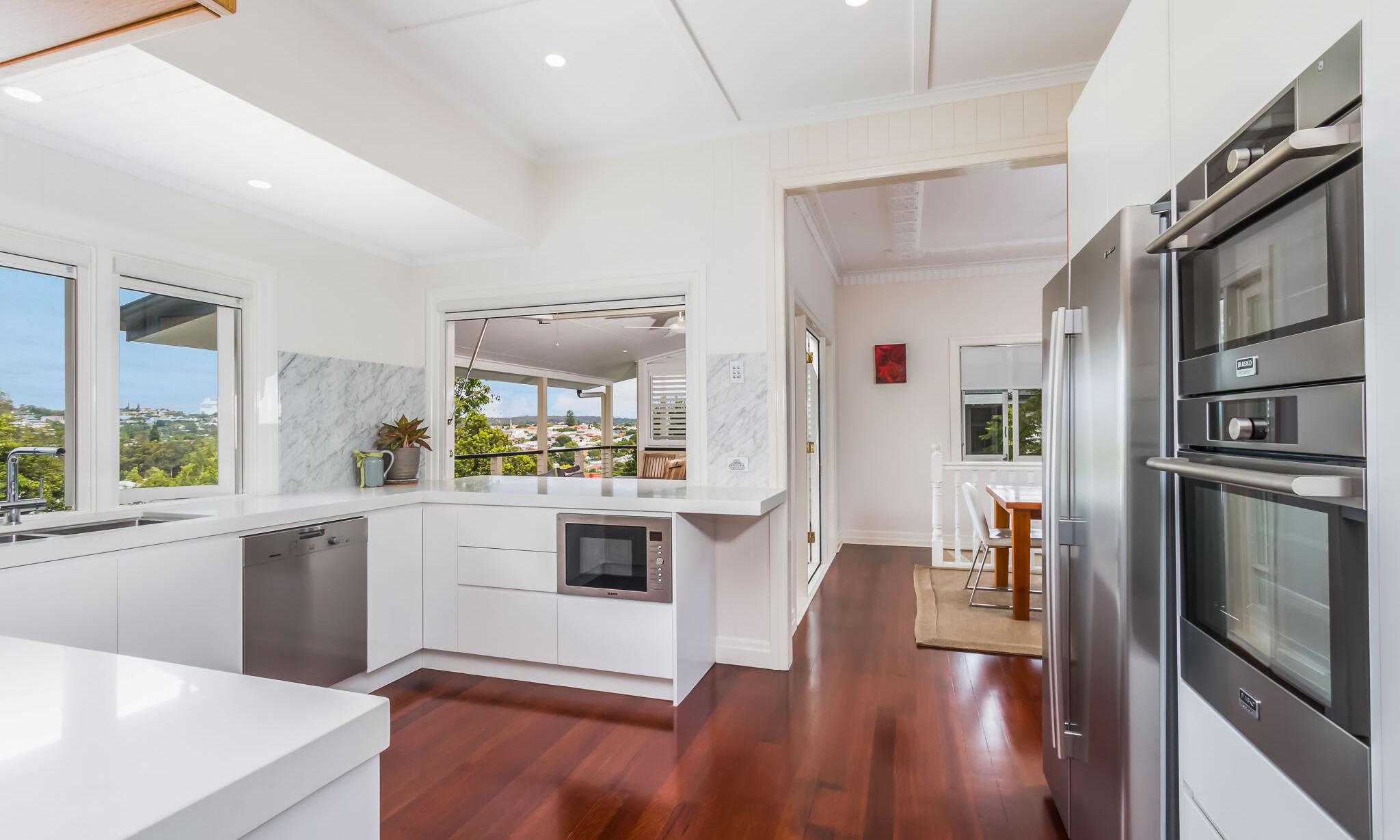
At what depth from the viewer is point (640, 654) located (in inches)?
111

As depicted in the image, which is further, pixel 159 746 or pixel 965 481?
pixel 965 481

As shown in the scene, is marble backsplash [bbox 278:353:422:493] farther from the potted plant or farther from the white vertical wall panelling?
the white vertical wall panelling

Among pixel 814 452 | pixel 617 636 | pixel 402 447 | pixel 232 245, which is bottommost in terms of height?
pixel 617 636

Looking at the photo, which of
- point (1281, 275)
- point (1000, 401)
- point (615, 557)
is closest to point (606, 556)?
point (615, 557)

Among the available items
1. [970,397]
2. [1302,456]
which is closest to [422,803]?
[1302,456]

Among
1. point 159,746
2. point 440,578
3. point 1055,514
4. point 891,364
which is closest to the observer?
point 159,746

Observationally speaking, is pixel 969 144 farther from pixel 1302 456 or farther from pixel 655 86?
pixel 1302 456

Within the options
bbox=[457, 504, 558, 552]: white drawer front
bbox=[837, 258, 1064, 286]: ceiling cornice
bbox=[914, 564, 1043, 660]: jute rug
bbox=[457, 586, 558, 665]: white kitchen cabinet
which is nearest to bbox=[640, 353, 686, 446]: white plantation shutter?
bbox=[457, 504, 558, 552]: white drawer front

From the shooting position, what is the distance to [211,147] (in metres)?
2.37

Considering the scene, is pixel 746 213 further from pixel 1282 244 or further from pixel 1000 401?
pixel 1000 401

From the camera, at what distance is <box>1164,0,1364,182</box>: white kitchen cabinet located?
883mm

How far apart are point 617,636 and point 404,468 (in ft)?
5.24

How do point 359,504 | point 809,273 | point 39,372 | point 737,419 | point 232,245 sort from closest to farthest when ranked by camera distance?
point 39,372 → point 359,504 → point 232,245 → point 737,419 → point 809,273

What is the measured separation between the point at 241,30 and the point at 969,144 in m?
2.71
